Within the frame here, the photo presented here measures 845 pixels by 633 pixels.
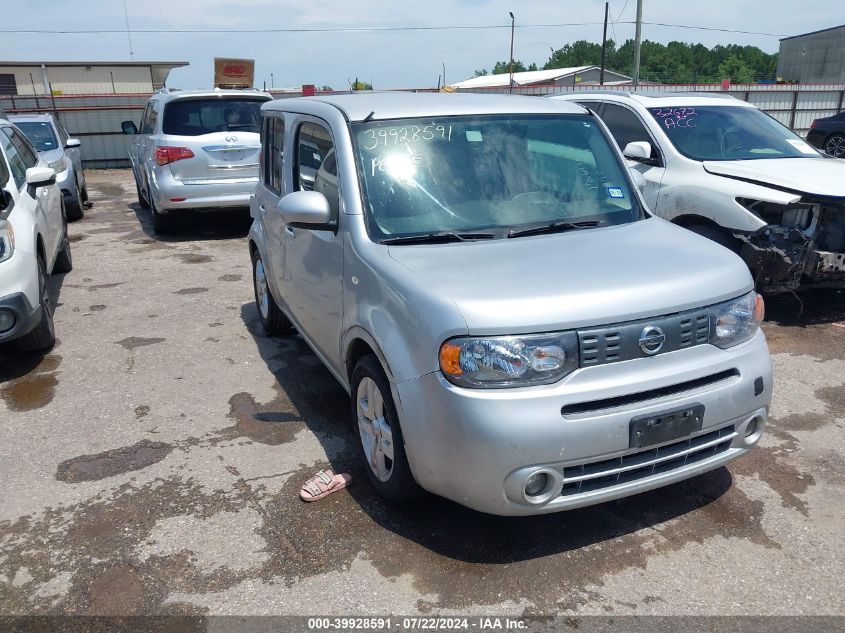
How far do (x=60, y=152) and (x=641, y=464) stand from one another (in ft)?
37.1

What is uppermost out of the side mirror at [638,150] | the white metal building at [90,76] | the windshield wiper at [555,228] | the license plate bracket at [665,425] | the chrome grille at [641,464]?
the white metal building at [90,76]

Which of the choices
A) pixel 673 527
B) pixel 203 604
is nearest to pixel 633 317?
pixel 673 527

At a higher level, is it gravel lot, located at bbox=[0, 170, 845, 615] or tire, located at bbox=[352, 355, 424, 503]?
tire, located at bbox=[352, 355, 424, 503]

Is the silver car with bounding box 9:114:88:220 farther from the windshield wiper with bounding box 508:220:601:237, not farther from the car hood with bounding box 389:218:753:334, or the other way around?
the car hood with bounding box 389:218:753:334

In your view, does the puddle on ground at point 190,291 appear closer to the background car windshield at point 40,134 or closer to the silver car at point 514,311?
the silver car at point 514,311

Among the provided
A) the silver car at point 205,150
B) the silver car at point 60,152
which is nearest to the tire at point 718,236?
the silver car at point 205,150

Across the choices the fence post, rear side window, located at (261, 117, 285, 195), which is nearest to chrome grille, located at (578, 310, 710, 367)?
rear side window, located at (261, 117, 285, 195)

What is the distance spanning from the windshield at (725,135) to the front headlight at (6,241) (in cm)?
557

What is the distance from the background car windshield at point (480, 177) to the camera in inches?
141

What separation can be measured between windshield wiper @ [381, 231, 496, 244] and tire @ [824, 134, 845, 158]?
1412cm

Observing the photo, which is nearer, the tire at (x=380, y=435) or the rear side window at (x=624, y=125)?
the tire at (x=380, y=435)

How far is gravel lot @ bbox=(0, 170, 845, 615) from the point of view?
2885 mm

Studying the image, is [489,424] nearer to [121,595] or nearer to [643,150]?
[121,595]

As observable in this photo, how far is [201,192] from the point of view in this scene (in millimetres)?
9438
